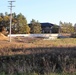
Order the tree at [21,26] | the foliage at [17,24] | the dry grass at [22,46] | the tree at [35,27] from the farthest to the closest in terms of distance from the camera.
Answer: the tree at [35,27]
the foliage at [17,24]
the tree at [21,26]
the dry grass at [22,46]

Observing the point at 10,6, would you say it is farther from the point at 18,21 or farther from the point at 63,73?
the point at 63,73

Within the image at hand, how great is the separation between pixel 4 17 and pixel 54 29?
32869mm

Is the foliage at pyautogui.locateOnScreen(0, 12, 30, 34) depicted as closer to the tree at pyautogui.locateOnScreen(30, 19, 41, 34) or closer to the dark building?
the tree at pyautogui.locateOnScreen(30, 19, 41, 34)

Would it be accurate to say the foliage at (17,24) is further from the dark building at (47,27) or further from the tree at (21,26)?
the dark building at (47,27)

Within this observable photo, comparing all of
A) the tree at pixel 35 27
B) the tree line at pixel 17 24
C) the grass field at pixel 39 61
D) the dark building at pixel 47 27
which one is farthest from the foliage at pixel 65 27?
the grass field at pixel 39 61

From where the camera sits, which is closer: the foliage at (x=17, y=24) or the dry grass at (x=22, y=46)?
the dry grass at (x=22, y=46)

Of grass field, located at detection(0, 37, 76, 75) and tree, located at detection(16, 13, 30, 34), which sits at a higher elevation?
tree, located at detection(16, 13, 30, 34)

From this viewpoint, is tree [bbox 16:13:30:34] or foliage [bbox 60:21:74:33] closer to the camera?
tree [bbox 16:13:30:34]

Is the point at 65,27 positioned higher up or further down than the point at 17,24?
further down

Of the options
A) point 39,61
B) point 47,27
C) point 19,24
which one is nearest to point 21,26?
point 19,24

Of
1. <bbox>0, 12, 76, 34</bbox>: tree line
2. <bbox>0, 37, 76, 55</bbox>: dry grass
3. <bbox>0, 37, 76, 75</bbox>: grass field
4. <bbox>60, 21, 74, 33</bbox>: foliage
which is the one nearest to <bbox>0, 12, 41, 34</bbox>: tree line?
<bbox>0, 12, 76, 34</bbox>: tree line

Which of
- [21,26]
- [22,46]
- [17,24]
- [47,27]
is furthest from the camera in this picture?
[47,27]

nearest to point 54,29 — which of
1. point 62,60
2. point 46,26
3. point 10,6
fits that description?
point 46,26

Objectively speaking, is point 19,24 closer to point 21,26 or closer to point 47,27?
point 21,26
